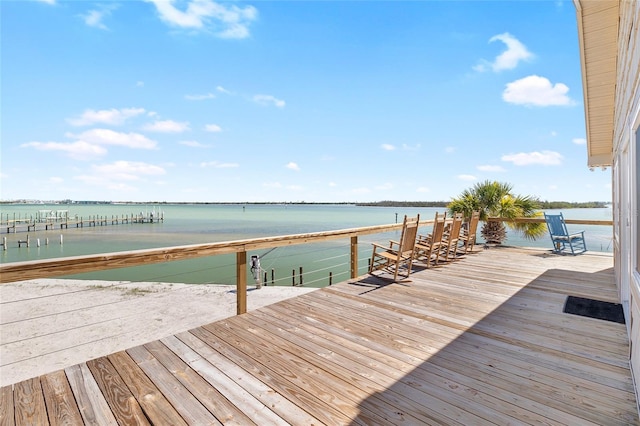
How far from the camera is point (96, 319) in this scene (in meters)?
10.7

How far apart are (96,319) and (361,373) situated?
12210 mm

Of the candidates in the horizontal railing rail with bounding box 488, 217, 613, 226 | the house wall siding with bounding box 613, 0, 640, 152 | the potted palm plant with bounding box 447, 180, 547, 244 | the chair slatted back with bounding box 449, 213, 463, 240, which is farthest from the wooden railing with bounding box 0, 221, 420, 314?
the horizontal railing rail with bounding box 488, 217, 613, 226

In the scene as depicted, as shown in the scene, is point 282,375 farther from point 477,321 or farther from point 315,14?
point 315,14

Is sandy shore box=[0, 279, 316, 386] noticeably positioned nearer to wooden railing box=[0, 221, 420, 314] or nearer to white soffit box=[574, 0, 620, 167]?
wooden railing box=[0, 221, 420, 314]

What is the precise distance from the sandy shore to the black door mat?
263 inches

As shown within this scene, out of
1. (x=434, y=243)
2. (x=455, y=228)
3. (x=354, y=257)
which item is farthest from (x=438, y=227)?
(x=354, y=257)

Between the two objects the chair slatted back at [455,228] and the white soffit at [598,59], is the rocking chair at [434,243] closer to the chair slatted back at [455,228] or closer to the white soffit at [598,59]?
the chair slatted back at [455,228]

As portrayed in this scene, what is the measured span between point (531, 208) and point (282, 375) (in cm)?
927

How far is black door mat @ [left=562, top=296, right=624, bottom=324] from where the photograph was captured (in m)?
3.30

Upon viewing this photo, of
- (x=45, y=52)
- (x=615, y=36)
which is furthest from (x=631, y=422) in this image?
(x=45, y=52)

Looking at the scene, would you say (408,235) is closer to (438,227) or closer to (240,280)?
(438,227)

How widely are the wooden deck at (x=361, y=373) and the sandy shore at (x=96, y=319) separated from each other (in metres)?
4.66

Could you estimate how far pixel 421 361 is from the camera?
7.62 ft

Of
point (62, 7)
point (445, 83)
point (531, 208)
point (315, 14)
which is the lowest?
point (531, 208)
